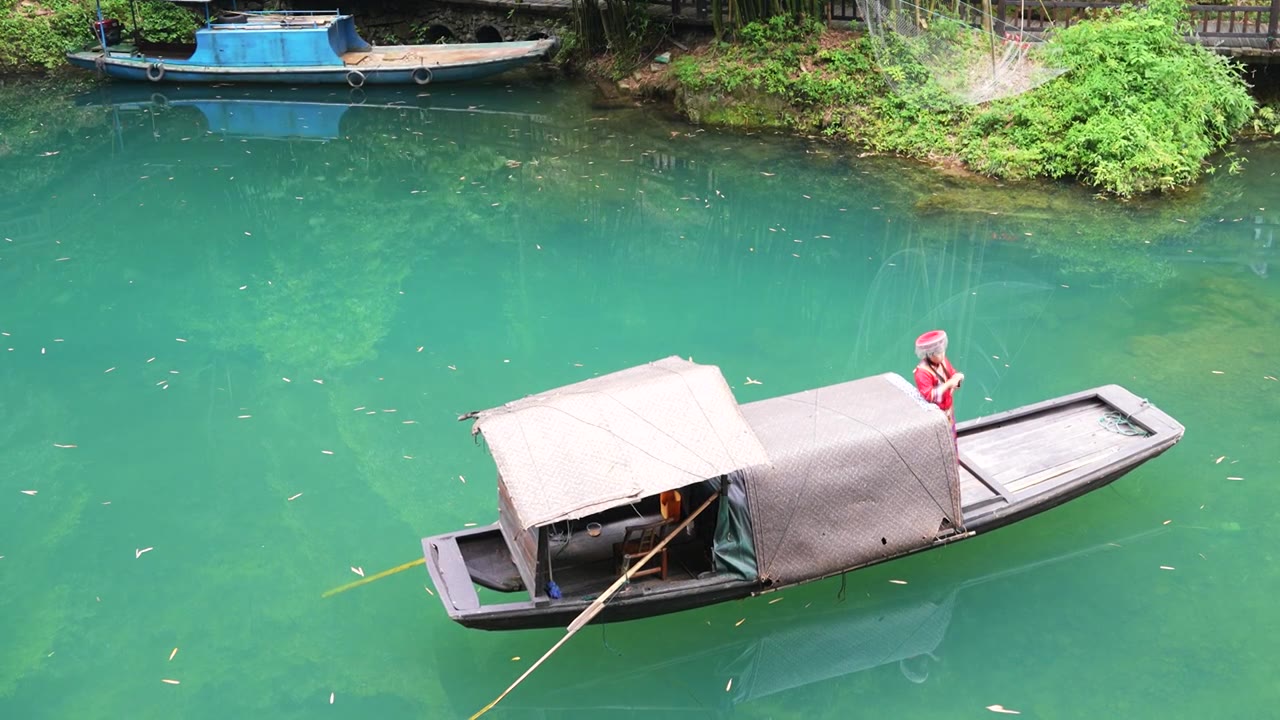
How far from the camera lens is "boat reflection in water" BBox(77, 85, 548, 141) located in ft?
50.5

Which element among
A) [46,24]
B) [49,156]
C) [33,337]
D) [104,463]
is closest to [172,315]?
[33,337]

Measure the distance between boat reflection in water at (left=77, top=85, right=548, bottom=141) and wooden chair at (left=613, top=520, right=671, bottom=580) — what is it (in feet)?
34.4

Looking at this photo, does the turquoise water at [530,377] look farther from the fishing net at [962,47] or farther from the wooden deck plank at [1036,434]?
the fishing net at [962,47]

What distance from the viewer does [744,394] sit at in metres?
8.33

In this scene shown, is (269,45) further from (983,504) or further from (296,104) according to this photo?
(983,504)

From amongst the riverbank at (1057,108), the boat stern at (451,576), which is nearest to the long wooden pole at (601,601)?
the boat stern at (451,576)

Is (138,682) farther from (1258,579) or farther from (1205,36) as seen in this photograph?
(1205,36)

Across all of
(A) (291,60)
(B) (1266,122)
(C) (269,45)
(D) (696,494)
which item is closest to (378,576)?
(D) (696,494)

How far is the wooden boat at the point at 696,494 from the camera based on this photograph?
531 centimetres

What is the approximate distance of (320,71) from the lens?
16953mm

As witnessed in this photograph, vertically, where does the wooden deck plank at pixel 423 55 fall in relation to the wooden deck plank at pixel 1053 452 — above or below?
above

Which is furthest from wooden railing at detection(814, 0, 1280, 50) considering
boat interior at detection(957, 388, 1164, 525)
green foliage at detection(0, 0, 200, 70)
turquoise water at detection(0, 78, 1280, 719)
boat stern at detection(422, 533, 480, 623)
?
green foliage at detection(0, 0, 200, 70)

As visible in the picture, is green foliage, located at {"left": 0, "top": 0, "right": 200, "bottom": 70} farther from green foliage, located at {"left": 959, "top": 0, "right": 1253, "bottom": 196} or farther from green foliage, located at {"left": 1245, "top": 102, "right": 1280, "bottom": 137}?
green foliage, located at {"left": 1245, "top": 102, "right": 1280, "bottom": 137}

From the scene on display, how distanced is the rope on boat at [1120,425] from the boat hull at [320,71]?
11881mm
